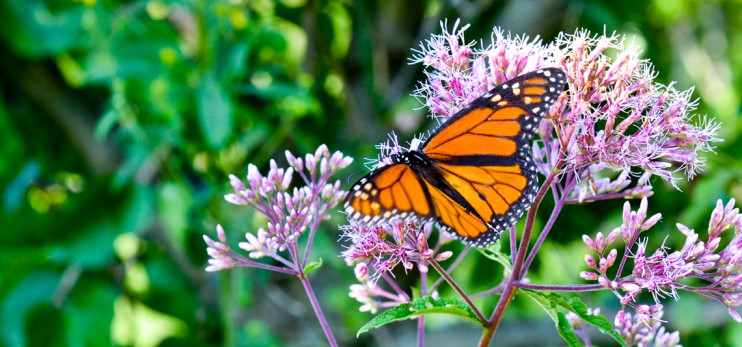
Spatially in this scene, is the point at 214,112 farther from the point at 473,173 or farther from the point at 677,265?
the point at 677,265

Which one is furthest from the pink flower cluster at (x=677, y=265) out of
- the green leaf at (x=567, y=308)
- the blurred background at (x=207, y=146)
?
the blurred background at (x=207, y=146)

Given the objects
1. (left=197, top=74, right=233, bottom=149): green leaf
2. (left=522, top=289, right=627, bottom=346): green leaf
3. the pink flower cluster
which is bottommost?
(left=522, top=289, right=627, bottom=346): green leaf

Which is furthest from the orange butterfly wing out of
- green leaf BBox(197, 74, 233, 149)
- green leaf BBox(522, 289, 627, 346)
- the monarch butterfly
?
green leaf BBox(197, 74, 233, 149)

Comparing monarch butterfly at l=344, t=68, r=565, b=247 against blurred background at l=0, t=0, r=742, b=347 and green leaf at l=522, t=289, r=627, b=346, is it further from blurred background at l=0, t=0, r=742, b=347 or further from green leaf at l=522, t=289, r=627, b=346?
blurred background at l=0, t=0, r=742, b=347

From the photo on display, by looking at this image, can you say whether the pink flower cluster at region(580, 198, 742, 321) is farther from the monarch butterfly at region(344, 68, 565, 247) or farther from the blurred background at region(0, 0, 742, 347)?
the blurred background at region(0, 0, 742, 347)

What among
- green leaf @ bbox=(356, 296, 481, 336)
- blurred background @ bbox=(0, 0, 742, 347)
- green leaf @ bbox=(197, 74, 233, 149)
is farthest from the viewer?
blurred background @ bbox=(0, 0, 742, 347)

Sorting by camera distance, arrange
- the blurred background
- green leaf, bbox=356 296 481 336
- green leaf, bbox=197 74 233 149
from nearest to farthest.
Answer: green leaf, bbox=356 296 481 336
green leaf, bbox=197 74 233 149
the blurred background

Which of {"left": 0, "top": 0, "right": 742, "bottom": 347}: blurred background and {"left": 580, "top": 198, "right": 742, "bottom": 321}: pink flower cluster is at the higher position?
{"left": 0, "top": 0, "right": 742, "bottom": 347}: blurred background

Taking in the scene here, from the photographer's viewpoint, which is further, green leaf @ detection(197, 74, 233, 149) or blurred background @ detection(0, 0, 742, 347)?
blurred background @ detection(0, 0, 742, 347)
